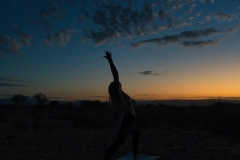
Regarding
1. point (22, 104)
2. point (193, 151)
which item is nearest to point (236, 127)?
point (193, 151)

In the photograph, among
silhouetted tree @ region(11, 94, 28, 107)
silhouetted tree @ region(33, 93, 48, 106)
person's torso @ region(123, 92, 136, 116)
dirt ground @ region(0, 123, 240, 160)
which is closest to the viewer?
person's torso @ region(123, 92, 136, 116)

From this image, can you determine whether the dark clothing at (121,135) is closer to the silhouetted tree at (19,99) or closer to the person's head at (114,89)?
the person's head at (114,89)

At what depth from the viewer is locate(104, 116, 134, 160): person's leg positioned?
4.72 metres

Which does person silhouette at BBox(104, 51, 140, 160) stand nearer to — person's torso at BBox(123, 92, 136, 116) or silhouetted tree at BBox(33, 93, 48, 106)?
person's torso at BBox(123, 92, 136, 116)

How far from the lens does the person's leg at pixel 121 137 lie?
4.72 m

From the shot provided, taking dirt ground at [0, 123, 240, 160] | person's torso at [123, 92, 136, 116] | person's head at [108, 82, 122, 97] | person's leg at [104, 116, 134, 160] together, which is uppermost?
person's head at [108, 82, 122, 97]

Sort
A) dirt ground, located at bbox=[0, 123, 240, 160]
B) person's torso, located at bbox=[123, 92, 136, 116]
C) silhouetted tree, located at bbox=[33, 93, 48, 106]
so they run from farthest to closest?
silhouetted tree, located at bbox=[33, 93, 48, 106] → dirt ground, located at bbox=[0, 123, 240, 160] → person's torso, located at bbox=[123, 92, 136, 116]

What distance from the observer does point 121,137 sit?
4.80 meters

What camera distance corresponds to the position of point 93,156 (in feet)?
24.1

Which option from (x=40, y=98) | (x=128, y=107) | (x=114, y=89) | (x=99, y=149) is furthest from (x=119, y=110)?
(x=40, y=98)

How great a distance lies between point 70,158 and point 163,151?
116 inches

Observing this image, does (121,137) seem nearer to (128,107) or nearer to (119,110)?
(119,110)

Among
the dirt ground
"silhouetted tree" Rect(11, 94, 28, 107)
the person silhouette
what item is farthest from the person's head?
"silhouetted tree" Rect(11, 94, 28, 107)

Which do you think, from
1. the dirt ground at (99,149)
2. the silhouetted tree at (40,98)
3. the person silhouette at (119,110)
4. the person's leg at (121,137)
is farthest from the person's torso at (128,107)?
the silhouetted tree at (40,98)
